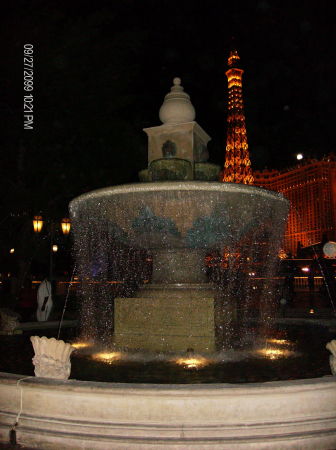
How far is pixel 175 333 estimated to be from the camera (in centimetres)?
598

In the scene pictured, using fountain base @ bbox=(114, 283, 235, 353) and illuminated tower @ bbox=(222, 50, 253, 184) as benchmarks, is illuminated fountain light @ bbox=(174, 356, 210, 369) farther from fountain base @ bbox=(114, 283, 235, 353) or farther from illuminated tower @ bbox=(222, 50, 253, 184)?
illuminated tower @ bbox=(222, 50, 253, 184)

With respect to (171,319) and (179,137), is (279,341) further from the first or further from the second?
(179,137)

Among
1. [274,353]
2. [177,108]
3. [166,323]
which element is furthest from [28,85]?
[274,353]

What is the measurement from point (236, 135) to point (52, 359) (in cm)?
7802

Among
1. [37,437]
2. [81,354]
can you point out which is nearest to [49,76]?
[81,354]

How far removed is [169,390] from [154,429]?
0.86 feet

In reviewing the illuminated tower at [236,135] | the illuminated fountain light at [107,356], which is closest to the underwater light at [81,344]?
the illuminated fountain light at [107,356]

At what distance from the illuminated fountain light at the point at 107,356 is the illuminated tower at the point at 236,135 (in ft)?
240

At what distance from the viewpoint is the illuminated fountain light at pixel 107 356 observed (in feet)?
18.2

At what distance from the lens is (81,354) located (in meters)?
6.05

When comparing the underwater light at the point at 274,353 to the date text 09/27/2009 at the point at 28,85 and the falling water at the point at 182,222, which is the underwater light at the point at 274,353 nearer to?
the falling water at the point at 182,222

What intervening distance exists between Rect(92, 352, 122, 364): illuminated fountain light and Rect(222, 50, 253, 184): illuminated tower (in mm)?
73163

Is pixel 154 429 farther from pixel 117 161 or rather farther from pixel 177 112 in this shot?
pixel 117 161

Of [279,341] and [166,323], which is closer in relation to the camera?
[166,323]
